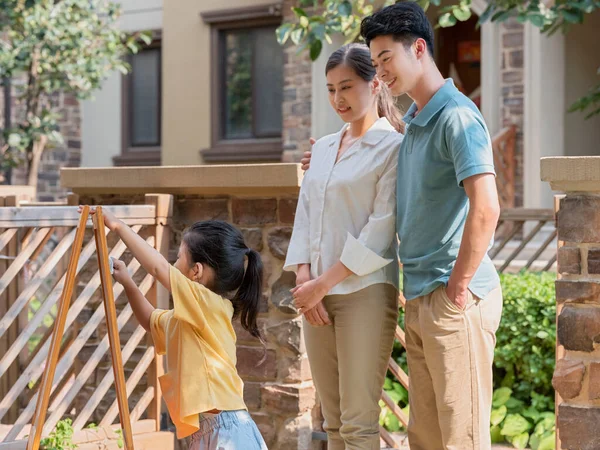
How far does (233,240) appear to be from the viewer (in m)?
3.16

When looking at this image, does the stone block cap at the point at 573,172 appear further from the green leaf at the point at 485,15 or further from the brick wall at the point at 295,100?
the brick wall at the point at 295,100

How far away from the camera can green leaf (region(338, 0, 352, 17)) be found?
540 cm

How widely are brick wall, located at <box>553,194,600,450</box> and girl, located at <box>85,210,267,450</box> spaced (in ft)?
3.50

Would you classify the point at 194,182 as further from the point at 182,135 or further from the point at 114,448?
the point at 182,135

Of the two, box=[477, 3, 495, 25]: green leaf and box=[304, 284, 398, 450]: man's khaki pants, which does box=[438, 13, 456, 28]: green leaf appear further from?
box=[304, 284, 398, 450]: man's khaki pants

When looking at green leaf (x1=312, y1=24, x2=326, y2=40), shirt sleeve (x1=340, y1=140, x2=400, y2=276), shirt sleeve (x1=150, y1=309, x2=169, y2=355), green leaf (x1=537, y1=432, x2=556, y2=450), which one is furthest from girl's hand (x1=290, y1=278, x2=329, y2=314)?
green leaf (x1=312, y1=24, x2=326, y2=40)

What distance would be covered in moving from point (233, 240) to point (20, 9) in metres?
7.57

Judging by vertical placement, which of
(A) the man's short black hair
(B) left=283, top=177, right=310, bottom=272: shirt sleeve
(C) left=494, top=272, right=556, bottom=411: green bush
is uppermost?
(A) the man's short black hair

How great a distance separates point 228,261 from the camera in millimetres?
3133

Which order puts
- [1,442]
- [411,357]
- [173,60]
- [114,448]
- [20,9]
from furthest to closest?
[173,60], [20,9], [114,448], [1,442], [411,357]

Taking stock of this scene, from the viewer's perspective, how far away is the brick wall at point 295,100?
11.4 meters

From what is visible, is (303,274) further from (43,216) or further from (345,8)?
(345,8)

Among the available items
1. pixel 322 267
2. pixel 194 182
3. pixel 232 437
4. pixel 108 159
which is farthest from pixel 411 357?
pixel 108 159

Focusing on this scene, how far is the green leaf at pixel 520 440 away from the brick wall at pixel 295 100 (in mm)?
6585
